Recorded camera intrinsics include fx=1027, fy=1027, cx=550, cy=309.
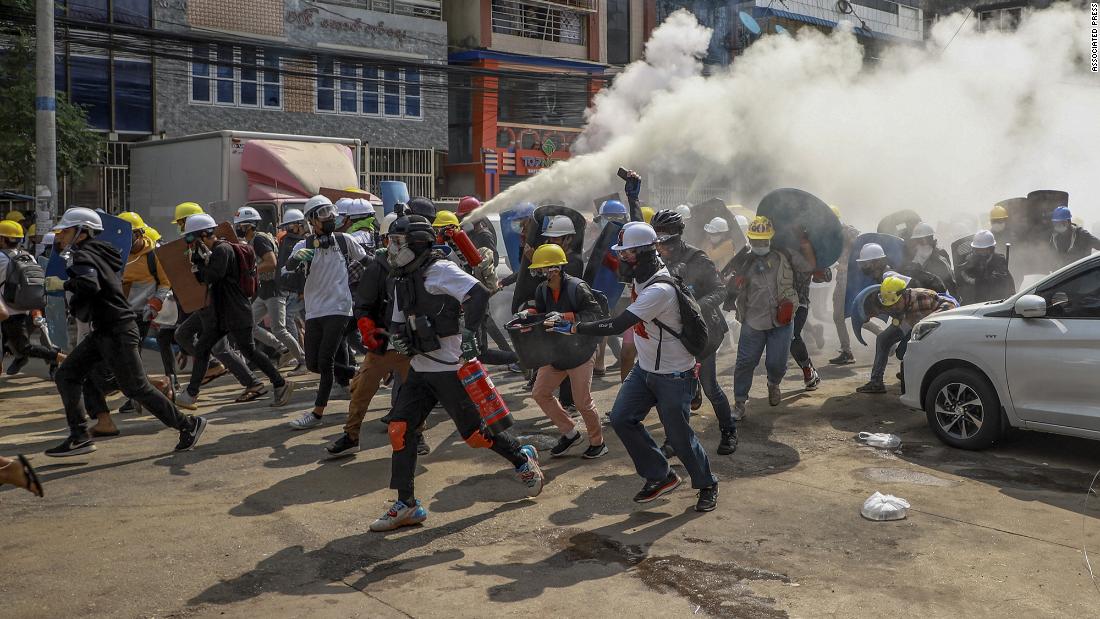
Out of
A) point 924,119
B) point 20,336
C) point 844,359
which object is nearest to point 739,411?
point 844,359

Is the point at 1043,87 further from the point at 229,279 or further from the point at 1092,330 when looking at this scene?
the point at 229,279

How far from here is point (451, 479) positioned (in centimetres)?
688

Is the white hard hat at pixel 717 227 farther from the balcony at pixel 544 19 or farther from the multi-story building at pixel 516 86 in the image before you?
the balcony at pixel 544 19

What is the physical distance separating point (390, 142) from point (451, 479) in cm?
2221

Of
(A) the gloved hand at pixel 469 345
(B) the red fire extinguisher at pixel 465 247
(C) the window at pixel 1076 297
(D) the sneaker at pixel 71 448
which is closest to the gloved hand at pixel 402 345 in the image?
(A) the gloved hand at pixel 469 345

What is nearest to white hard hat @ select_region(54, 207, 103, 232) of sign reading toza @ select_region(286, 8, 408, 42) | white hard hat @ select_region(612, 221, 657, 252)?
white hard hat @ select_region(612, 221, 657, 252)

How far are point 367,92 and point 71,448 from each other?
2118cm

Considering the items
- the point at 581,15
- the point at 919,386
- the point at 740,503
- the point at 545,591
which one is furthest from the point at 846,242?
the point at 581,15

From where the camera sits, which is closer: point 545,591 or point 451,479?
point 545,591

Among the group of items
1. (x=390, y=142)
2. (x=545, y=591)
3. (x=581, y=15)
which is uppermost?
(x=581, y=15)

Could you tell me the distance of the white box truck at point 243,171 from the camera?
16.6 metres

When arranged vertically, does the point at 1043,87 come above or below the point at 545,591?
above

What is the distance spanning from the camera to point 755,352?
28.6 feet

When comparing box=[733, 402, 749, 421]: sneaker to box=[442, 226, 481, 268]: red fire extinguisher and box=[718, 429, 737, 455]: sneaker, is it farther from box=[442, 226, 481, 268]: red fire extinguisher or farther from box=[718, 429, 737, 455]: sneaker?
box=[442, 226, 481, 268]: red fire extinguisher
